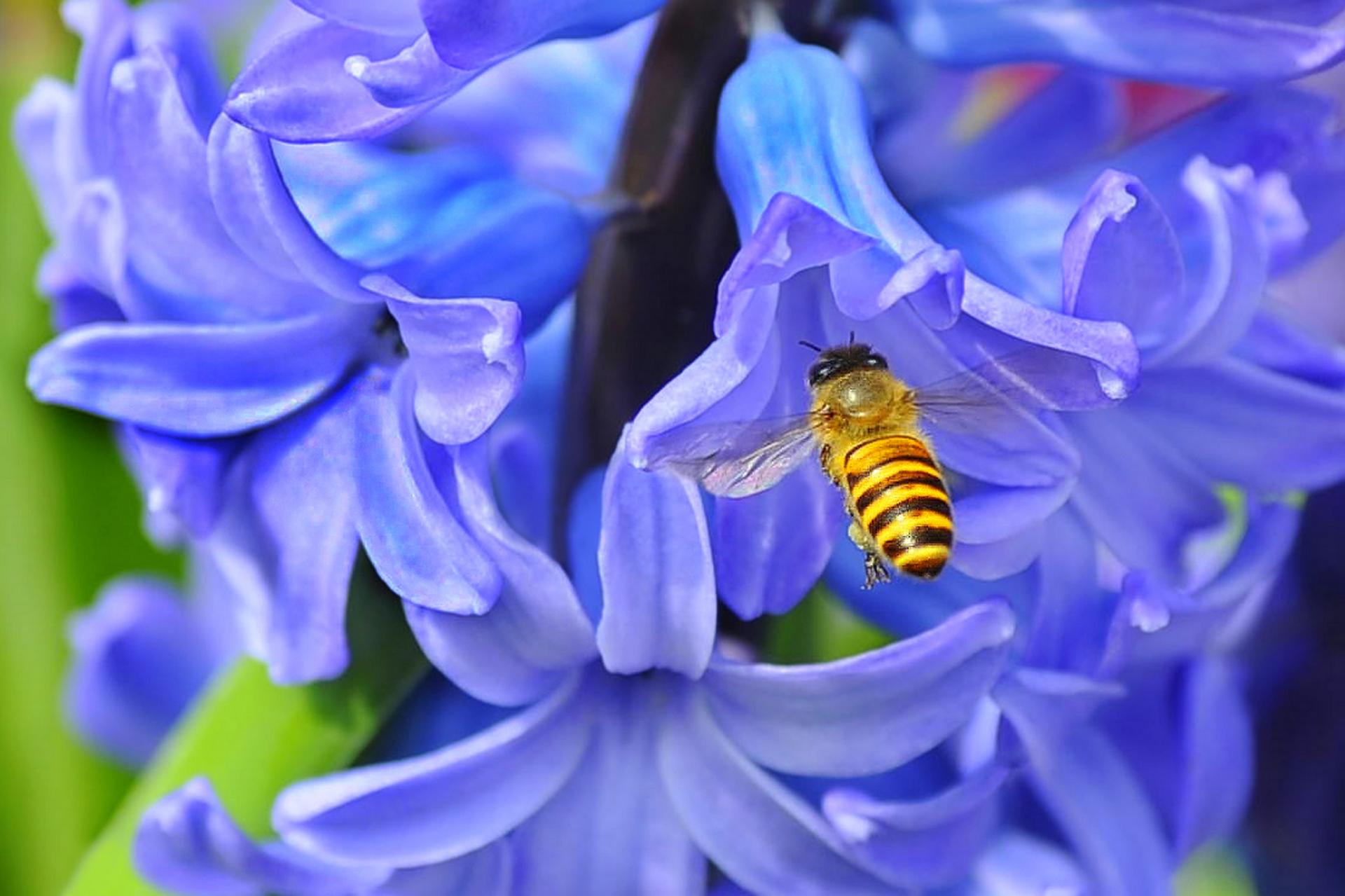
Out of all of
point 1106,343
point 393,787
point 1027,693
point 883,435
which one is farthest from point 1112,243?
point 393,787

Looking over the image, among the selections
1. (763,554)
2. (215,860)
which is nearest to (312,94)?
(763,554)

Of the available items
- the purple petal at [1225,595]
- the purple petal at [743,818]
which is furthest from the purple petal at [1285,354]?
the purple petal at [743,818]

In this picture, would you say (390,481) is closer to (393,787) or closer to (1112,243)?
(393,787)

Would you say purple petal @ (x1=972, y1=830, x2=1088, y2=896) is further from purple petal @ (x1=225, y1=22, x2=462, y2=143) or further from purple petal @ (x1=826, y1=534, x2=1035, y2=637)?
purple petal @ (x1=225, y1=22, x2=462, y2=143)

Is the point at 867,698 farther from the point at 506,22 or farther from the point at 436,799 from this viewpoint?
the point at 506,22

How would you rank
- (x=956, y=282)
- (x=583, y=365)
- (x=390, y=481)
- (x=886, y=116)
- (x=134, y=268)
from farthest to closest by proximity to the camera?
(x=886, y=116) < (x=583, y=365) < (x=134, y=268) < (x=390, y=481) < (x=956, y=282)

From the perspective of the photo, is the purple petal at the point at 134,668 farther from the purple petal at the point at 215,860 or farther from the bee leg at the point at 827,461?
the bee leg at the point at 827,461
